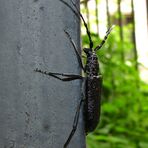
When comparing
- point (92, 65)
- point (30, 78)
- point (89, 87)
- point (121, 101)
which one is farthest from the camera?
point (121, 101)

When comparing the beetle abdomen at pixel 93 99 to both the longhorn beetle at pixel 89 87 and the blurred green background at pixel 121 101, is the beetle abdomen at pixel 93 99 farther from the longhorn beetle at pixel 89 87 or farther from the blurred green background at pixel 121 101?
the blurred green background at pixel 121 101

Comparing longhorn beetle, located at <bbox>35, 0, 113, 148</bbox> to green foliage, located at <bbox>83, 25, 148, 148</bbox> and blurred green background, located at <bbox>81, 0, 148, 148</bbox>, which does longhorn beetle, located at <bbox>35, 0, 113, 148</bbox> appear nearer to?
blurred green background, located at <bbox>81, 0, 148, 148</bbox>

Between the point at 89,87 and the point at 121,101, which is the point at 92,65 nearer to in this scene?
the point at 89,87

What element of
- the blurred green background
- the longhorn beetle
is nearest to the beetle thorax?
the longhorn beetle

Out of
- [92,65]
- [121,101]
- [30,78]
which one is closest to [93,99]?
[92,65]

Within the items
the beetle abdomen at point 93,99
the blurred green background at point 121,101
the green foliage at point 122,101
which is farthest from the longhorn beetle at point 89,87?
the green foliage at point 122,101

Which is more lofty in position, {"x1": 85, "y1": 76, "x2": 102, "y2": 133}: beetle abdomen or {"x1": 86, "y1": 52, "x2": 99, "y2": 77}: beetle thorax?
{"x1": 86, "y1": 52, "x2": 99, "y2": 77}: beetle thorax

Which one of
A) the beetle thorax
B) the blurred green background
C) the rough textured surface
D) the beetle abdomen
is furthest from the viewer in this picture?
the blurred green background
